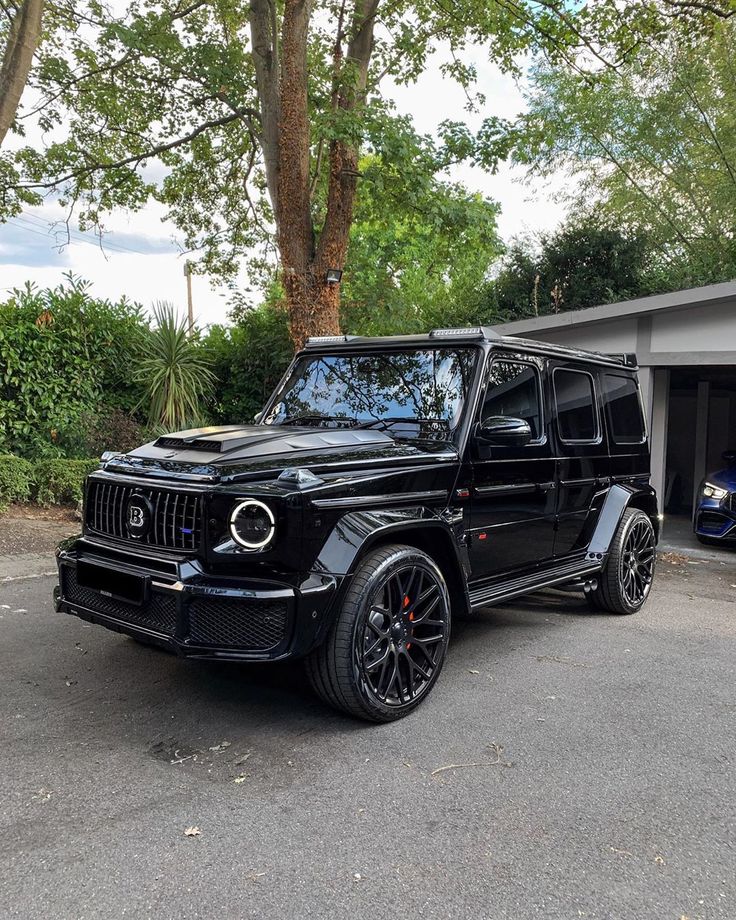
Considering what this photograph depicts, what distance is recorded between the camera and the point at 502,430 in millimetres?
4273

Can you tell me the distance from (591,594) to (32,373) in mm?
7690

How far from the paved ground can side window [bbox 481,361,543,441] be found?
5.13 feet

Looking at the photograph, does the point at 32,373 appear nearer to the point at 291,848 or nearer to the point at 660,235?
the point at 291,848

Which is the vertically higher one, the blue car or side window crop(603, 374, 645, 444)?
side window crop(603, 374, 645, 444)

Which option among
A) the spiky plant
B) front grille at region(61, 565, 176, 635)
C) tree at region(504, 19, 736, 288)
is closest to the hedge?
the spiky plant

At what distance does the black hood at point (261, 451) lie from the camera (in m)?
3.60

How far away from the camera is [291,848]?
8.54ft

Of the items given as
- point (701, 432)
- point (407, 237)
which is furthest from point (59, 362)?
point (701, 432)

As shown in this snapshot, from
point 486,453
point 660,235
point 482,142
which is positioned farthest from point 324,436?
point 660,235

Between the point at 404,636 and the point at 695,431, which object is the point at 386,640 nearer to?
the point at 404,636

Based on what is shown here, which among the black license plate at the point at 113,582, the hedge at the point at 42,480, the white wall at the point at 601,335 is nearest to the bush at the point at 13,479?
the hedge at the point at 42,480

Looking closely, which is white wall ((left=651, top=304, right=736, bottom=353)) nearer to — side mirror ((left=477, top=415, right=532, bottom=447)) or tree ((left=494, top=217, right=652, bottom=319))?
side mirror ((left=477, top=415, right=532, bottom=447))

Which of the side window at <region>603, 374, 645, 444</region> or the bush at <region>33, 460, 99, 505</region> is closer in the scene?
the side window at <region>603, 374, 645, 444</region>

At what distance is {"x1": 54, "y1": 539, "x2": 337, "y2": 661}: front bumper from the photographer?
321 centimetres
